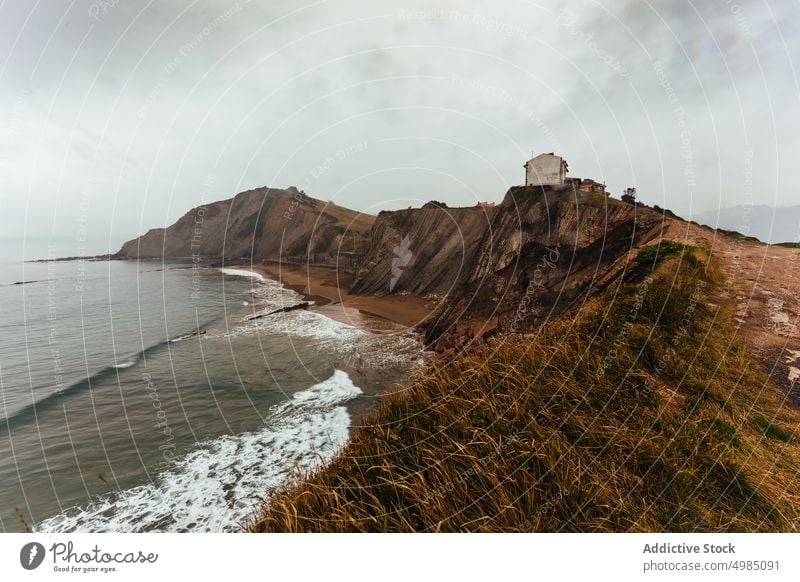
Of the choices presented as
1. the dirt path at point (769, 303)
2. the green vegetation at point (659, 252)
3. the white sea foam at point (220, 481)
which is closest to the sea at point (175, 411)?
the white sea foam at point (220, 481)

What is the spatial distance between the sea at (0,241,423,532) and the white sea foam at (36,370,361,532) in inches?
1.3

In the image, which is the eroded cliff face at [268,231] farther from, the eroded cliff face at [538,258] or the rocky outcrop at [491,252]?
the eroded cliff face at [538,258]

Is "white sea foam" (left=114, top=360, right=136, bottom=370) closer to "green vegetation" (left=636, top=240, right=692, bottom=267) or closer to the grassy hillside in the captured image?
the grassy hillside

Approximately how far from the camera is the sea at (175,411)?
7.00m

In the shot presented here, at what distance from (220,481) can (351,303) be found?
22.6 m

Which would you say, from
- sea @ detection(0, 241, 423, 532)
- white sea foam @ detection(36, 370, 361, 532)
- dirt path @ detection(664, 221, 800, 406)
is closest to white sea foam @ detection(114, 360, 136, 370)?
sea @ detection(0, 241, 423, 532)

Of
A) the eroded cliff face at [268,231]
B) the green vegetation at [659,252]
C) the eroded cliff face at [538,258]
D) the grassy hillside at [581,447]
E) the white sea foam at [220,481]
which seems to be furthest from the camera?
the eroded cliff face at [268,231]

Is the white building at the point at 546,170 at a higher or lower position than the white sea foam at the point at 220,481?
higher

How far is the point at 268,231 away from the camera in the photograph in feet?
252

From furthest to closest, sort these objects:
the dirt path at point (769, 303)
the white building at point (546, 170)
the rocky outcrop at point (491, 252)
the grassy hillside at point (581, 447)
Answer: the white building at point (546, 170), the rocky outcrop at point (491, 252), the dirt path at point (769, 303), the grassy hillside at point (581, 447)

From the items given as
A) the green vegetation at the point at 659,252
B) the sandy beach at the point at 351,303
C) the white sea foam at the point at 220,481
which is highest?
the green vegetation at the point at 659,252

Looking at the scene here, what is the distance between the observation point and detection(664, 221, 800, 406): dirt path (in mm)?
4070

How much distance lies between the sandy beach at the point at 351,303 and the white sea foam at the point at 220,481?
42.0ft
